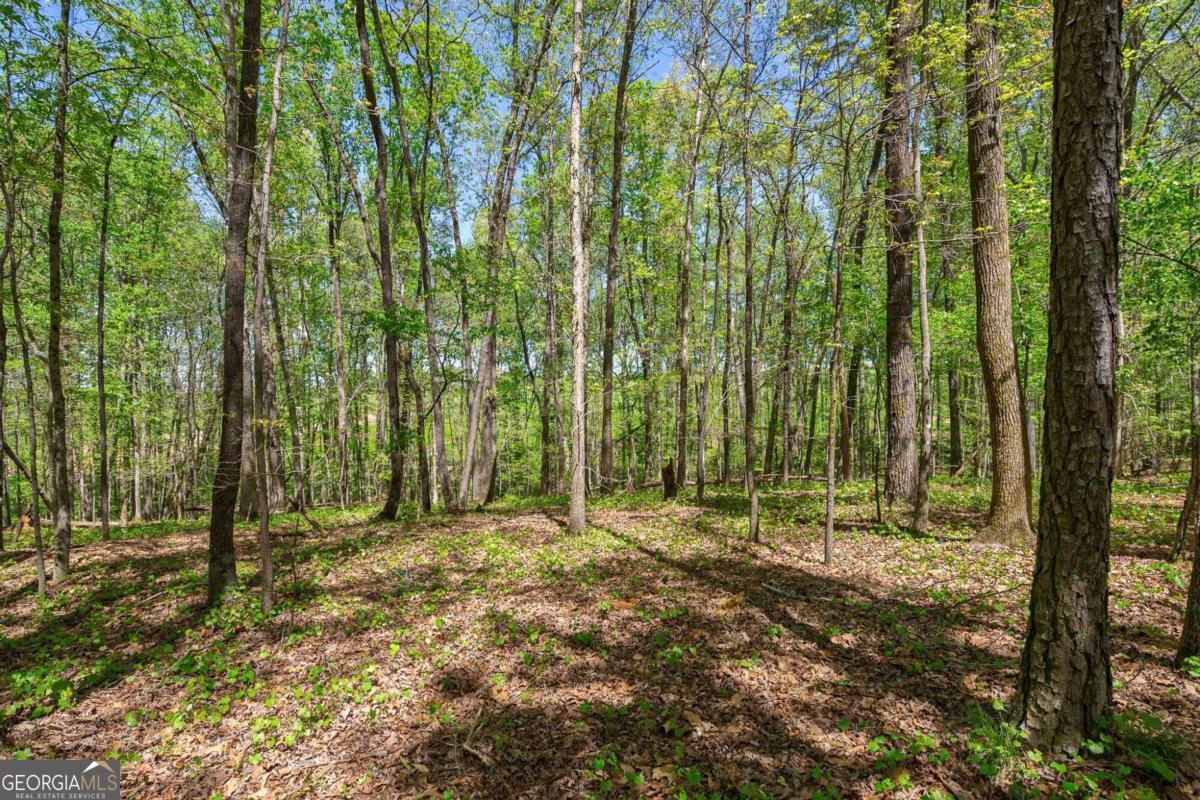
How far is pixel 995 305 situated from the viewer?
6.52 meters

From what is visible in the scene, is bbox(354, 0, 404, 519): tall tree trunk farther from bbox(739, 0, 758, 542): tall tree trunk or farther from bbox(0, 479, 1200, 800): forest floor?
bbox(739, 0, 758, 542): tall tree trunk

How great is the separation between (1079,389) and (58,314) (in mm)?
11401

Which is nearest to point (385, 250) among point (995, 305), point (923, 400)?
point (923, 400)

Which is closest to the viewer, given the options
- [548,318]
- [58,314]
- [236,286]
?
[236,286]

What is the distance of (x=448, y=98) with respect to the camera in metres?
12.6

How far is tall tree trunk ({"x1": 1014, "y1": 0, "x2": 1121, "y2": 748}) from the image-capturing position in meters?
2.58

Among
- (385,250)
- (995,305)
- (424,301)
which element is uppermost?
(385,250)

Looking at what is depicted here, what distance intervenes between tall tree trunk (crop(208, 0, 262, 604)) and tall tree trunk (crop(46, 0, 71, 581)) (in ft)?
7.97

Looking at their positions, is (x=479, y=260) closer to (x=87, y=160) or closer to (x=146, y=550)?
(x=87, y=160)

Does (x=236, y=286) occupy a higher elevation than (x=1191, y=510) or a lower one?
higher

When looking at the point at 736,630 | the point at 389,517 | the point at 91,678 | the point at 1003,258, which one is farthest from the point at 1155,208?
the point at 389,517

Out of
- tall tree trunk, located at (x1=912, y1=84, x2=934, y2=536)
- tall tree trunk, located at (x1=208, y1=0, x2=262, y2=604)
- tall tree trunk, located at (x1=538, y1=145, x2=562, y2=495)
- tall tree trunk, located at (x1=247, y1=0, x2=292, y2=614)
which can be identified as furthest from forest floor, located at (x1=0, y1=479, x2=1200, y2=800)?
tall tree trunk, located at (x1=538, y1=145, x2=562, y2=495)

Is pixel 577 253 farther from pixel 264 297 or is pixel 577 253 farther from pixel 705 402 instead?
pixel 705 402

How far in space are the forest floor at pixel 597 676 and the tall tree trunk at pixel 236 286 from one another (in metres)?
1.54
